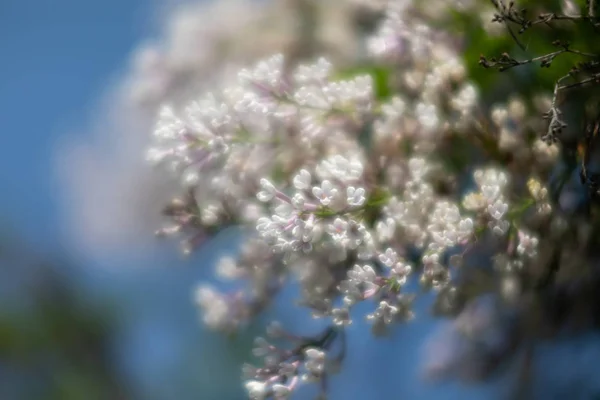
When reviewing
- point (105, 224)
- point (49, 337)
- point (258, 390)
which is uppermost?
point (105, 224)

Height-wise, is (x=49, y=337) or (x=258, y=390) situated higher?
(x=49, y=337)

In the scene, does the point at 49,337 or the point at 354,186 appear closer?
the point at 354,186

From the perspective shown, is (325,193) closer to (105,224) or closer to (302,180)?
(302,180)

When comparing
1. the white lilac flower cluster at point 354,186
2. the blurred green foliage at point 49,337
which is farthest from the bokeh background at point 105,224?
the white lilac flower cluster at point 354,186

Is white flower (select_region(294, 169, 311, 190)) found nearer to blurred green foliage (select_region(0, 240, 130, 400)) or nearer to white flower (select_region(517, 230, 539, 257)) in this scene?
white flower (select_region(517, 230, 539, 257))

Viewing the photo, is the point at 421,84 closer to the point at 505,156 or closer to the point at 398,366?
the point at 505,156

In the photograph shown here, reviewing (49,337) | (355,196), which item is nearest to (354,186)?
(355,196)

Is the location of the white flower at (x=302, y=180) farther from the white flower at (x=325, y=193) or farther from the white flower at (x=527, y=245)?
the white flower at (x=527, y=245)

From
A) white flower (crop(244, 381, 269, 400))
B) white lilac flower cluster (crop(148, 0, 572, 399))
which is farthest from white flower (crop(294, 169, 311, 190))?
white flower (crop(244, 381, 269, 400))
